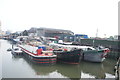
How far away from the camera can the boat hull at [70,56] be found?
1468cm

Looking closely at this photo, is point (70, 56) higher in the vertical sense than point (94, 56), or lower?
higher

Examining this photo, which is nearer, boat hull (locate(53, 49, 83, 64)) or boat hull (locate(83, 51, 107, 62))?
boat hull (locate(53, 49, 83, 64))

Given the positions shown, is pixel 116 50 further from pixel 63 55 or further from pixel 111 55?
pixel 63 55

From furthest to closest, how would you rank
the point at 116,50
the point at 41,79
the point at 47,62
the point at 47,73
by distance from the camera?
the point at 116,50, the point at 47,62, the point at 47,73, the point at 41,79

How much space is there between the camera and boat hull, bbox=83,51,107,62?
16.6 m

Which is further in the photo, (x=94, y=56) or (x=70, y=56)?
(x=94, y=56)

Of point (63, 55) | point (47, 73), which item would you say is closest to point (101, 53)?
point (63, 55)

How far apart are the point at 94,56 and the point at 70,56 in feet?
14.5

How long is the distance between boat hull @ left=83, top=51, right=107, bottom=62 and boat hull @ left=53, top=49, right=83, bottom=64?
286 centimetres

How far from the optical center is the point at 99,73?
13.0m

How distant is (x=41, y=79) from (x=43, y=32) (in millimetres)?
52469

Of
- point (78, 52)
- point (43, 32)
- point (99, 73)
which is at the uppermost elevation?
point (43, 32)

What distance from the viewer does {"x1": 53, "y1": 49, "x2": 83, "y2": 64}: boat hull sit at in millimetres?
14681

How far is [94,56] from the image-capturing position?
1695cm
